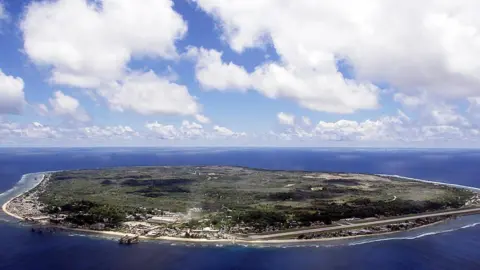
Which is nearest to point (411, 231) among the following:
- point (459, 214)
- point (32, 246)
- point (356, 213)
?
point (356, 213)

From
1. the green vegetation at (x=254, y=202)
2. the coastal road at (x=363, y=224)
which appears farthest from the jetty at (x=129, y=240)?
the coastal road at (x=363, y=224)

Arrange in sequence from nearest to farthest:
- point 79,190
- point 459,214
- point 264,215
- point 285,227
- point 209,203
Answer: point 285,227
point 264,215
point 459,214
point 209,203
point 79,190

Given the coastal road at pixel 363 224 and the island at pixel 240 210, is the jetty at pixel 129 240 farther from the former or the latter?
the coastal road at pixel 363 224

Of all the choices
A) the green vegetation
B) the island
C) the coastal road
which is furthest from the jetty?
the coastal road

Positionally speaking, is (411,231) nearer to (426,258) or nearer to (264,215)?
(426,258)

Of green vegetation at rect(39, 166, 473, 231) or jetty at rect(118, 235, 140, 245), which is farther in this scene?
green vegetation at rect(39, 166, 473, 231)

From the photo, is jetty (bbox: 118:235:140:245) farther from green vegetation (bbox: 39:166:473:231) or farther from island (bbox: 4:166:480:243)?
green vegetation (bbox: 39:166:473:231)

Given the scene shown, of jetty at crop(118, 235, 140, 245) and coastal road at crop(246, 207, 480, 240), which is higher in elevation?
coastal road at crop(246, 207, 480, 240)

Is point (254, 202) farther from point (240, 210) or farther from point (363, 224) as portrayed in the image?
point (363, 224)
